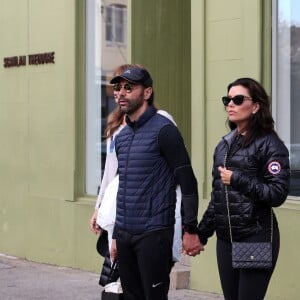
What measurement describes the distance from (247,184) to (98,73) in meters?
5.30

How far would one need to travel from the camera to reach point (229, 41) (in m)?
7.19

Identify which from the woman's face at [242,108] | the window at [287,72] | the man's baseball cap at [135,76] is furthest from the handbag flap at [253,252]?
the window at [287,72]

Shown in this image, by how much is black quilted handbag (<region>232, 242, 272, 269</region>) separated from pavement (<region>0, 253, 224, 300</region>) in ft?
9.78

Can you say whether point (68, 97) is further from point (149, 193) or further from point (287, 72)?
point (149, 193)

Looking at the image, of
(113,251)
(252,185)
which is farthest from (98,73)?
(252,185)

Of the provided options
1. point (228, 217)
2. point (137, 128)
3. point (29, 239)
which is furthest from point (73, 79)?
point (228, 217)

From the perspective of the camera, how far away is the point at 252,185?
419 centimetres

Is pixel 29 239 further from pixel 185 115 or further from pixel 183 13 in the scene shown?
pixel 183 13

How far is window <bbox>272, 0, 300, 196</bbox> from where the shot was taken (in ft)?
23.0

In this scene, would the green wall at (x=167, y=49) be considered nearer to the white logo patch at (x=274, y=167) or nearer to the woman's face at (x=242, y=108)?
the woman's face at (x=242, y=108)

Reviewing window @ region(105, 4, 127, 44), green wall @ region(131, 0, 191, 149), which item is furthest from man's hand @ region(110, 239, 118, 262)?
window @ region(105, 4, 127, 44)

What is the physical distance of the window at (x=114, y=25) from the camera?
910 cm

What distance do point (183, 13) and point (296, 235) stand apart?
3740 millimetres

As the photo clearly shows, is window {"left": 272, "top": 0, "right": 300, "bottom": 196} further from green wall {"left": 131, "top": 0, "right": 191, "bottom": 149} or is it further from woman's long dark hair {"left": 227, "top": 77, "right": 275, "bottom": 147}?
woman's long dark hair {"left": 227, "top": 77, "right": 275, "bottom": 147}
